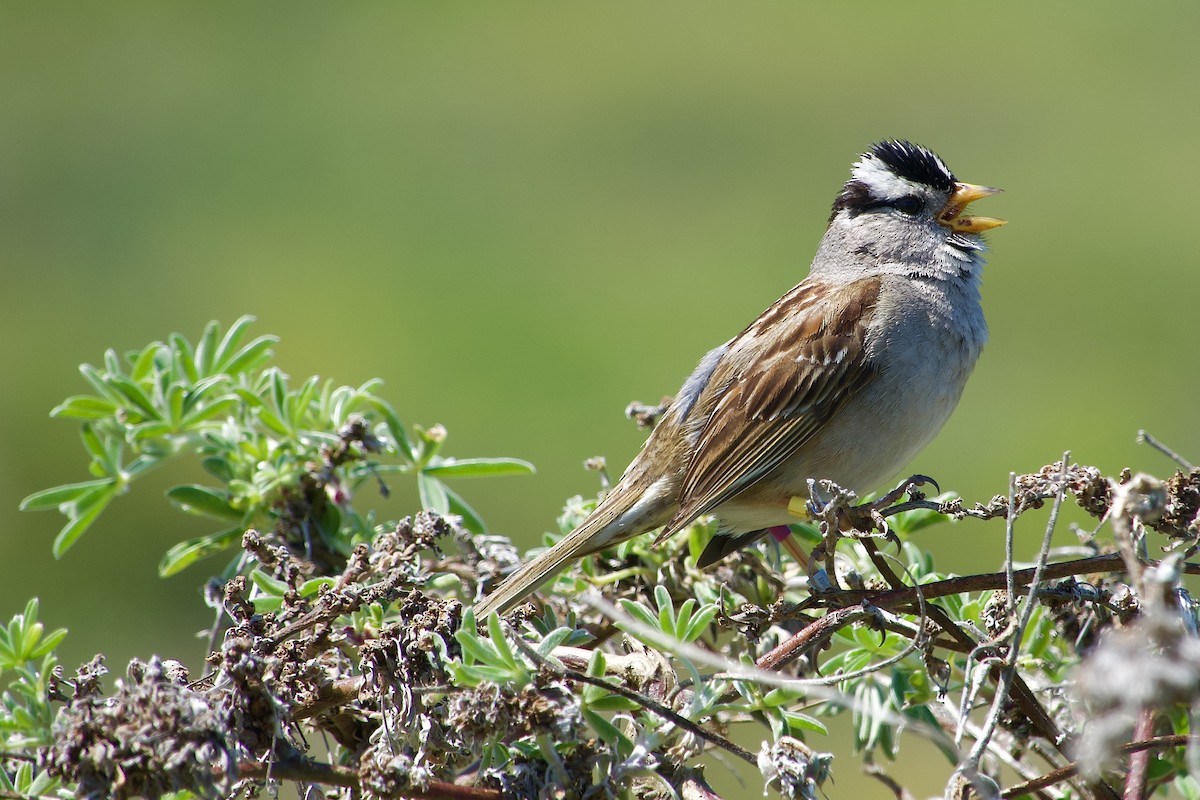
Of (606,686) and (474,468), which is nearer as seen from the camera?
(606,686)

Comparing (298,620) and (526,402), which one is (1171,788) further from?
(526,402)

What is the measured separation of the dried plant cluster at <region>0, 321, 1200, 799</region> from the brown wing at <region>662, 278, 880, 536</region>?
731 millimetres

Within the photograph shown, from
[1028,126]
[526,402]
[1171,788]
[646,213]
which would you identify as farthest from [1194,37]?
[1171,788]

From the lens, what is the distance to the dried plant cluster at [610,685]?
4.45 feet

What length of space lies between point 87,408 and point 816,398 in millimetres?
1474

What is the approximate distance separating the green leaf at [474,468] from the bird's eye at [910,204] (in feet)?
4.43

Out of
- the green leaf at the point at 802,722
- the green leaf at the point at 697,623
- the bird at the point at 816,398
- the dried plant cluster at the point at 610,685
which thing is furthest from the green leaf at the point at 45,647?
the bird at the point at 816,398

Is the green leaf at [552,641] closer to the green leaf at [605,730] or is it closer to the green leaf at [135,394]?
the green leaf at [605,730]

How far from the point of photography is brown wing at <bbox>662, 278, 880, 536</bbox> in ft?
9.21

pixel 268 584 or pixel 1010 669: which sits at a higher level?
pixel 268 584

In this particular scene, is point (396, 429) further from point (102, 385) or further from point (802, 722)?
point (802, 722)

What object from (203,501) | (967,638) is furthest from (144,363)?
(967,638)

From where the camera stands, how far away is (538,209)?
9234mm

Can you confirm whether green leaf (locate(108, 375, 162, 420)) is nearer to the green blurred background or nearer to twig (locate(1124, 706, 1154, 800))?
twig (locate(1124, 706, 1154, 800))
